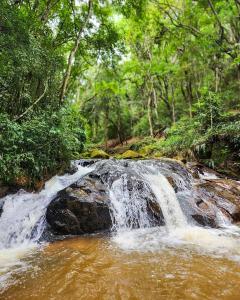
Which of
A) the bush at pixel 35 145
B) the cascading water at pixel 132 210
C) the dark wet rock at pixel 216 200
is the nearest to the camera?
the cascading water at pixel 132 210

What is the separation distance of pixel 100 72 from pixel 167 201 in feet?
49.8

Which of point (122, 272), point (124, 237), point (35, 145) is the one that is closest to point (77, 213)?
point (124, 237)

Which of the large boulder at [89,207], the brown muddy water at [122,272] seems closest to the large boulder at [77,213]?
the large boulder at [89,207]

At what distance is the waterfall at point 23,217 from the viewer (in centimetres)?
593

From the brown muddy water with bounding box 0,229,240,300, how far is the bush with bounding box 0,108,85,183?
238 cm

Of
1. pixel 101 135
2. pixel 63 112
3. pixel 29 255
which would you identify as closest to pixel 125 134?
pixel 101 135

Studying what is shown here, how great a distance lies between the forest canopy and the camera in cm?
669

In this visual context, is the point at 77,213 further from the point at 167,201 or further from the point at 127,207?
the point at 167,201

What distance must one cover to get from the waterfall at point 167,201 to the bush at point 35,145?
3.14 meters

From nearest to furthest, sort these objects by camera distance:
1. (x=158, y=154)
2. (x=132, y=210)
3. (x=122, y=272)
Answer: (x=122, y=272), (x=132, y=210), (x=158, y=154)

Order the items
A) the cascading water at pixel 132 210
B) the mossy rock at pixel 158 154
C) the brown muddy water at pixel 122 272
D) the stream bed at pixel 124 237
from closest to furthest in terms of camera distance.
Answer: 1. the brown muddy water at pixel 122 272
2. the stream bed at pixel 124 237
3. the cascading water at pixel 132 210
4. the mossy rock at pixel 158 154

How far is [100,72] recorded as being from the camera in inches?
801

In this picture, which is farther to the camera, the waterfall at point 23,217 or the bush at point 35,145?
the bush at point 35,145

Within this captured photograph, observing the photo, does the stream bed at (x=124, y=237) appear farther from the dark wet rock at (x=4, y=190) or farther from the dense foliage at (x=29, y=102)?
the dense foliage at (x=29, y=102)
